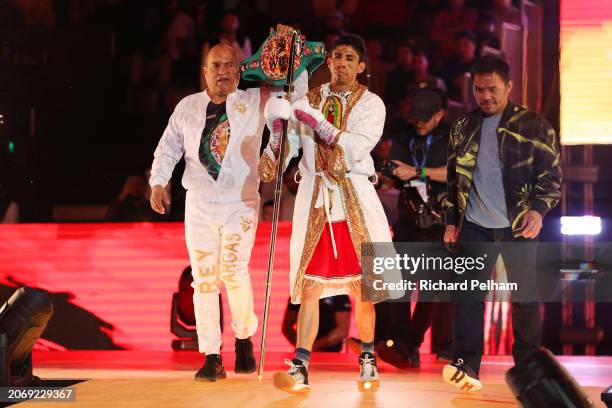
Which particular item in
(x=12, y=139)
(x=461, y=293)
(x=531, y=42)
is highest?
(x=531, y=42)

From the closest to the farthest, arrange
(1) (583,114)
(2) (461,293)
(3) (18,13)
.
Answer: (2) (461,293), (1) (583,114), (3) (18,13)

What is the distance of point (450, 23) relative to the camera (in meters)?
7.90

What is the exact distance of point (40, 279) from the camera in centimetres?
648

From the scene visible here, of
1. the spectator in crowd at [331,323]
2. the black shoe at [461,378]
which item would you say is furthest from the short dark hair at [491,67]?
the spectator in crowd at [331,323]

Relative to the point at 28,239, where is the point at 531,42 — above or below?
above

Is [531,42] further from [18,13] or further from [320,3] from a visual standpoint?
[18,13]

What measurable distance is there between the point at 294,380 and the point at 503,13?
4616 mm

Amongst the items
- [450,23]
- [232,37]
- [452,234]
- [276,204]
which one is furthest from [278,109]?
[450,23]

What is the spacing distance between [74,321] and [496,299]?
9.12 ft

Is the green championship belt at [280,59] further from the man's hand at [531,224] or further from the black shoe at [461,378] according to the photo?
the black shoe at [461,378]

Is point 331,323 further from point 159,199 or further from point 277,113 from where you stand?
point 277,113

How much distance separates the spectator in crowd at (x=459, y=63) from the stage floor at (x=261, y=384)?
98.9 inches

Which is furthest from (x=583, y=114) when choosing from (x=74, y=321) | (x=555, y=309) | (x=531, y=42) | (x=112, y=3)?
(x=112, y=3)

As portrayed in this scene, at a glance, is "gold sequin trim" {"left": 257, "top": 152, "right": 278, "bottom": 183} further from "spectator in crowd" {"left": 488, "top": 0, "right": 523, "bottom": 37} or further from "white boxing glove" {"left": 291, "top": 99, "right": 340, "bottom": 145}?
"spectator in crowd" {"left": 488, "top": 0, "right": 523, "bottom": 37}
